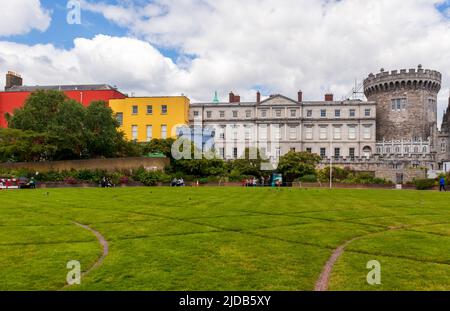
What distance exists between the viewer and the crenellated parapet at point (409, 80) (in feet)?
242

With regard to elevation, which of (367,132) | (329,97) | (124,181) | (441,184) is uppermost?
(329,97)

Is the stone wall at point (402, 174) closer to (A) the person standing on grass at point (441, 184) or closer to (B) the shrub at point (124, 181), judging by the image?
(A) the person standing on grass at point (441, 184)

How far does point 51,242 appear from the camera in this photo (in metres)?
12.1

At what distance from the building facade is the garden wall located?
1044 inches

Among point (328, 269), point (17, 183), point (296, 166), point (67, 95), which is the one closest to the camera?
point (328, 269)

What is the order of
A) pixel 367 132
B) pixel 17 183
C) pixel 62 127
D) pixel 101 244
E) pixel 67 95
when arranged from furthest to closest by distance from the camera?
pixel 367 132
pixel 67 95
pixel 62 127
pixel 17 183
pixel 101 244

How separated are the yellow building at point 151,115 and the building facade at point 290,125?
428cm

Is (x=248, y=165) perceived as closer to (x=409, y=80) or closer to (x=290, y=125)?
(x=290, y=125)

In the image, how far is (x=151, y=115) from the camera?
7331 centimetres

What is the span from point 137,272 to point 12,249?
14.1 feet

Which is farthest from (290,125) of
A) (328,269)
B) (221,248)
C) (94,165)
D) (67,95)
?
(328,269)

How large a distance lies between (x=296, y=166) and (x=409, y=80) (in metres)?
32.8
